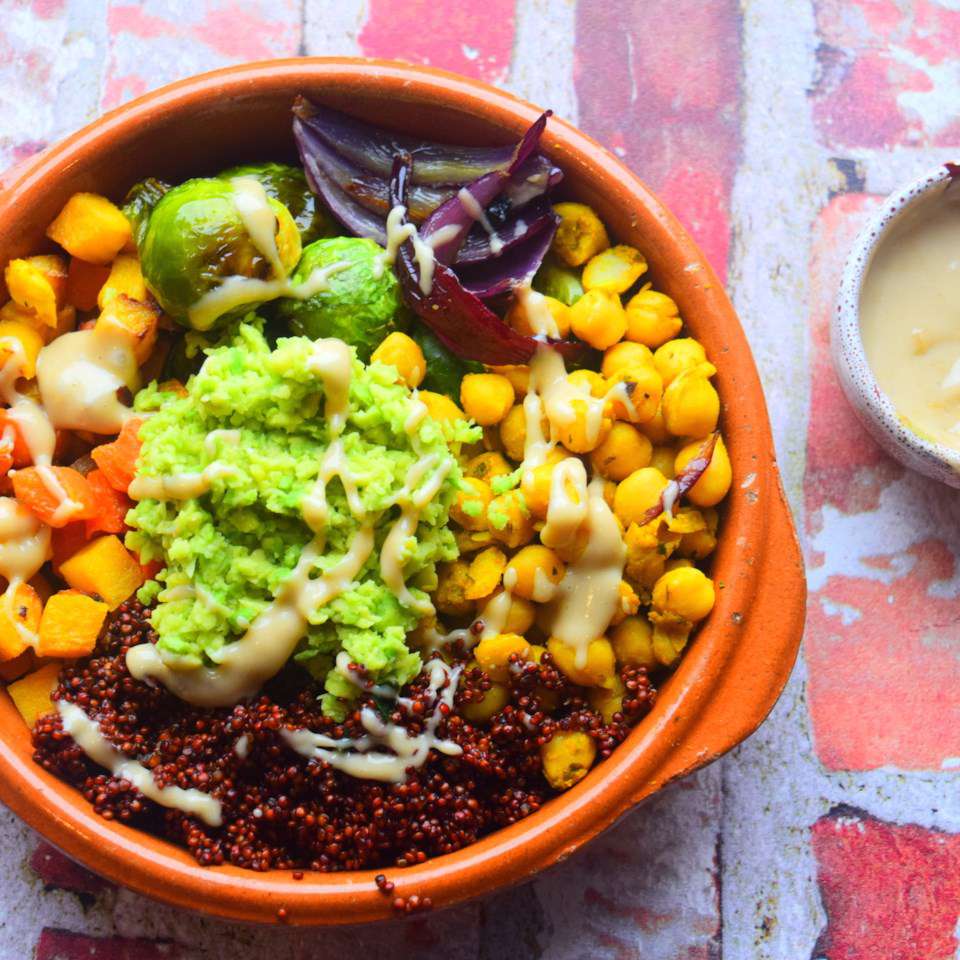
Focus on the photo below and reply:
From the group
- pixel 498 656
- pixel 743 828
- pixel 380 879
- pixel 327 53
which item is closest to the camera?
pixel 380 879

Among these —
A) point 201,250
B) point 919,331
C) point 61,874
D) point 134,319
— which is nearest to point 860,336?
point 919,331

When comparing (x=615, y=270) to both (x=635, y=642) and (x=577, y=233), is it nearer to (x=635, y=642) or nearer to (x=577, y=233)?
Answer: (x=577, y=233)

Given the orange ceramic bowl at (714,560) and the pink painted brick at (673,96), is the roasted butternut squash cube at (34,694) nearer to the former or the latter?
the orange ceramic bowl at (714,560)

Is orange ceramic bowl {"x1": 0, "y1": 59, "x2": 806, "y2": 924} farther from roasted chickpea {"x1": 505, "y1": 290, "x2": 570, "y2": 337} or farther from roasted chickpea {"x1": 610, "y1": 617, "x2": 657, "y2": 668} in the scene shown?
roasted chickpea {"x1": 505, "y1": 290, "x2": 570, "y2": 337}

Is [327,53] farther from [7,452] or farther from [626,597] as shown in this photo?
[626,597]

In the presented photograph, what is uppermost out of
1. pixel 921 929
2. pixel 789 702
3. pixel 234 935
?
pixel 789 702

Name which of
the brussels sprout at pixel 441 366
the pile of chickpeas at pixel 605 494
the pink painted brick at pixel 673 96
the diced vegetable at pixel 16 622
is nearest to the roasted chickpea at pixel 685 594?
the pile of chickpeas at pixel 605 494

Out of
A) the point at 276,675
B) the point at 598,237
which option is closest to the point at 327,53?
the point at 598,237
